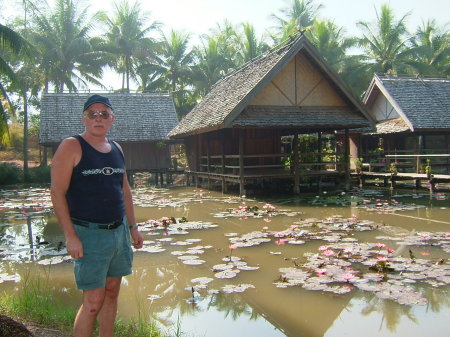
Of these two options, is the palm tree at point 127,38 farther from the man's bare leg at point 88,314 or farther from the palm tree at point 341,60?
the man's bare leg at point 88,314

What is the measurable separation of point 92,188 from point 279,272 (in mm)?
3292

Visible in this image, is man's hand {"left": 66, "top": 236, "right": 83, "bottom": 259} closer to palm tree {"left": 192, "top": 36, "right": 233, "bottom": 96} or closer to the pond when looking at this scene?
the pond

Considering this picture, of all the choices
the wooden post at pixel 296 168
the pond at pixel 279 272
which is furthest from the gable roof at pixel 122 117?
the pond at pixel 279 272

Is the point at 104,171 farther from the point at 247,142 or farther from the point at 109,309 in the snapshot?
the point at 247,142

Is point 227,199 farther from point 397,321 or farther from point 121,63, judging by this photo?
point 121,63

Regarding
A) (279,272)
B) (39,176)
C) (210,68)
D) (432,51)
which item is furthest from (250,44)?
(279,272)

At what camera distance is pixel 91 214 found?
2.83 m

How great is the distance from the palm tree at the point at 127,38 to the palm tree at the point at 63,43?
183 cm

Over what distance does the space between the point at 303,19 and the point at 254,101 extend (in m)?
26.1

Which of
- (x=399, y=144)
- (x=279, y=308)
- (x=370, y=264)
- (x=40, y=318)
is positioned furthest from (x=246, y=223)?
(x=399, y=144)

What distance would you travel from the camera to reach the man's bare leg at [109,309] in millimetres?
2971

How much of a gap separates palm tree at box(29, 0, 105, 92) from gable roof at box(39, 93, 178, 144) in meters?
7.65

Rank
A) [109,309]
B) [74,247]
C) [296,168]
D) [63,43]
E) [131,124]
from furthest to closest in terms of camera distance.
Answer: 1. [63,43]
2. [131,124]
3. [296,168]
4. [109,309]
5. [74,247]

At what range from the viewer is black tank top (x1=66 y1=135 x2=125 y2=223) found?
282cm
